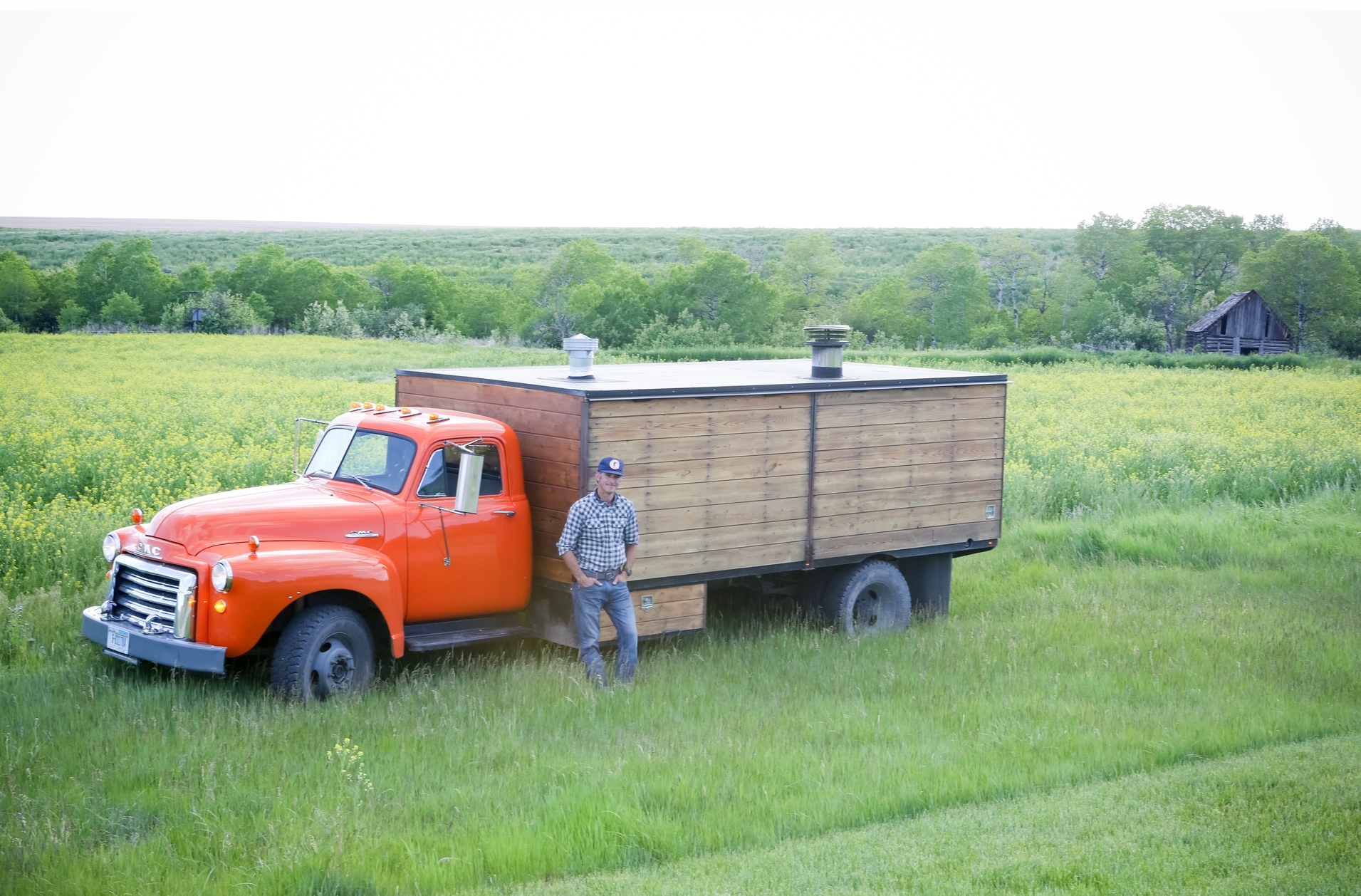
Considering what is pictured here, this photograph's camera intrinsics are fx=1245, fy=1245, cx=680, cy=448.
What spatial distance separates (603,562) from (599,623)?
0.67 meters

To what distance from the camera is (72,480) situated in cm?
1734

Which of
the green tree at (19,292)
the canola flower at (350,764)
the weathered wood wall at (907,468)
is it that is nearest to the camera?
the canola flower at (350,764)

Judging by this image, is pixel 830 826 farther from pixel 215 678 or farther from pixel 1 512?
pixel 1 512

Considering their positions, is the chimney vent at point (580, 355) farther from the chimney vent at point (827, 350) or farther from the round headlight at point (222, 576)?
the round headlight at point (222, 576)

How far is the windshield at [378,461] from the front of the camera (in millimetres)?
10242

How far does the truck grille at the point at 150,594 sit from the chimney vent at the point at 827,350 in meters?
6.29

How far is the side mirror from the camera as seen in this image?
9.81 meters

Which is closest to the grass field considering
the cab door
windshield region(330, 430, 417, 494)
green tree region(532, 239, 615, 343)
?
the cab door

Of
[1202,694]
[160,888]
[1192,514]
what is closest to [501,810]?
[160,888]

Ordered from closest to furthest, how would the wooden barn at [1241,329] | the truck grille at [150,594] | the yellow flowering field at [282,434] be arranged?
the truck grille at [150,594] → the yellow flowering field at [282,434] → the wooden barn at [1241,329]

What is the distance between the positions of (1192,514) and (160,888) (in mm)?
Answer: 15965

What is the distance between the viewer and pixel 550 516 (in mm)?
10664

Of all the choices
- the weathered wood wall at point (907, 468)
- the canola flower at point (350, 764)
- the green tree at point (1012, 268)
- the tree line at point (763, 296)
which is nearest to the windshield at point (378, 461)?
the canola flower at point (350, 764)

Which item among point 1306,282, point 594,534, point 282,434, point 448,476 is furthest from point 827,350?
point 1306,282
